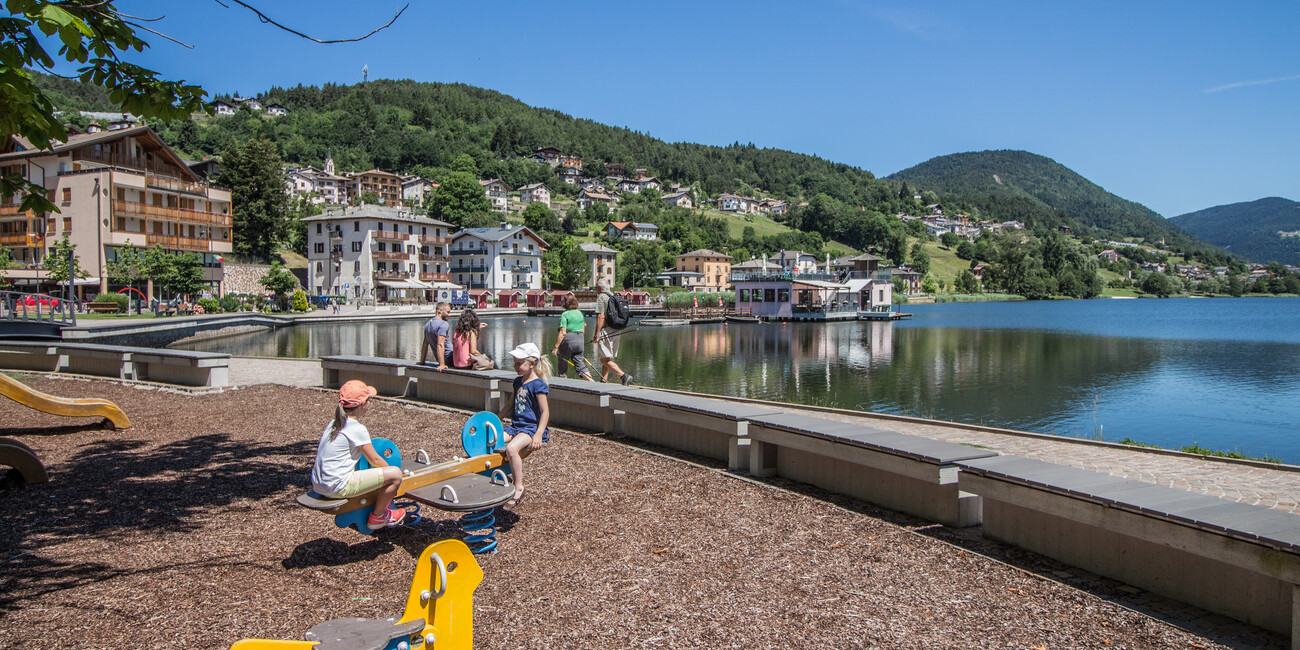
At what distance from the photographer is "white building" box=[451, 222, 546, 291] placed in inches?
3378

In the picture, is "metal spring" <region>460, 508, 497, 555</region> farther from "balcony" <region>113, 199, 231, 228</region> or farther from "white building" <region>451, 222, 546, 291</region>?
"white building" <region>451, 222, 546, 291</region>

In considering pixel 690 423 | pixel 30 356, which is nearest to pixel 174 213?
pixel 30 356

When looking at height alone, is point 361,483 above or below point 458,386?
above

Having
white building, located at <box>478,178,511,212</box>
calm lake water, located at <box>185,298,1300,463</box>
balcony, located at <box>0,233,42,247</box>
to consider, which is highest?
white building, located at <box>478,178,511,212</box>

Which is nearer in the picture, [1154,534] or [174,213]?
[1154,534]

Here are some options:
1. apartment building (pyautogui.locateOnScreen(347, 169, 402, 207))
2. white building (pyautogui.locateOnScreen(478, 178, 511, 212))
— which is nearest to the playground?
white building (pyautogui.locateOnScreen(478, 178, 511, 212))

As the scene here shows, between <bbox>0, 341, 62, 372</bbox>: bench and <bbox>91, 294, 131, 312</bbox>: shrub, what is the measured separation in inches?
1122

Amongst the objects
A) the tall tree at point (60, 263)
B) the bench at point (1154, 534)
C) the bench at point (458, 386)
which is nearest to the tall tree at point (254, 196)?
the tall tree at point (60, 263)

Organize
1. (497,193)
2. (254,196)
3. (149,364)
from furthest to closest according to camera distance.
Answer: (497,193), (254,196), (149,364)

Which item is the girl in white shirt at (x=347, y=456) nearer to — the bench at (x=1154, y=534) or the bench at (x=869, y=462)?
the bench at (x=869, y=462)

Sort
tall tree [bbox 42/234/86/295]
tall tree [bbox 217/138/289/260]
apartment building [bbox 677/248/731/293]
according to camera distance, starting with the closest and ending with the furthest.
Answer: tall tree [bbox 42/234/86/295]
tall tree [bbox 217/138/289/260]
apartment building [bbox 677/248/731/293]

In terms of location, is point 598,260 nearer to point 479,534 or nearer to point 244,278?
point 244,278

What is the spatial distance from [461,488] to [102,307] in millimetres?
44409

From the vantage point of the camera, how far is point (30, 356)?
16.1m
